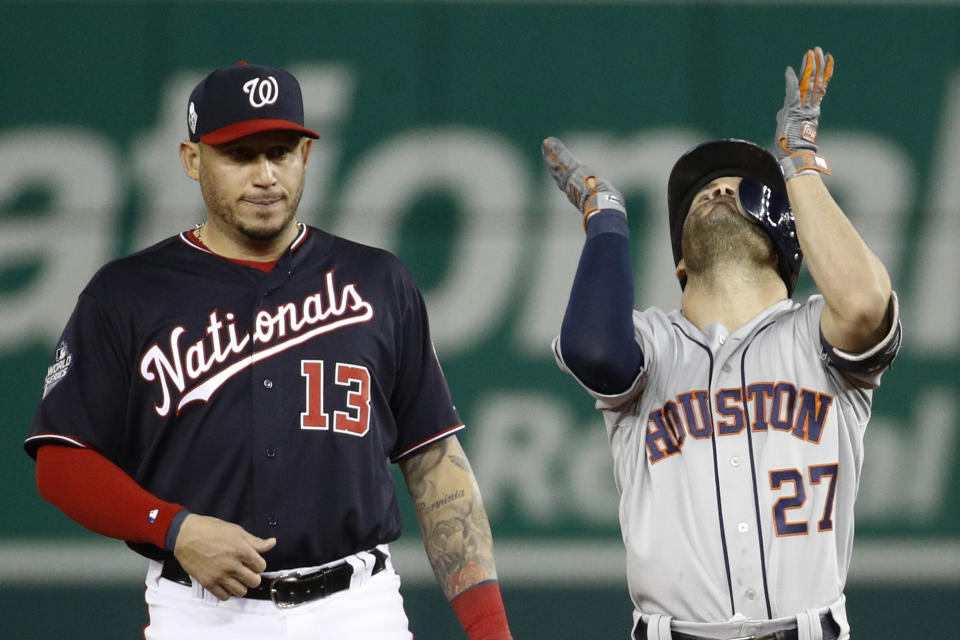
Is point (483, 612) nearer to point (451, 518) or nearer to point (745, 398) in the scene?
point (451, 518)

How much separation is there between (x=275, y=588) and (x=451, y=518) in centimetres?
48

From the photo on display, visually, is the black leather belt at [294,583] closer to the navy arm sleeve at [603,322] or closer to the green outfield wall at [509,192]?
the navy arm sleeve at [603,322]

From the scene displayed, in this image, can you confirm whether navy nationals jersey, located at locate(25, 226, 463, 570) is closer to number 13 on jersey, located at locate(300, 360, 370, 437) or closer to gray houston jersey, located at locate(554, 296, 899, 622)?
number 13 on jersey, located at locate(300, 360, 370, 437)

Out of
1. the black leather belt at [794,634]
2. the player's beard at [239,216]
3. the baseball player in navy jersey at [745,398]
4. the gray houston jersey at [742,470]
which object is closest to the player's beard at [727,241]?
the baseball player in navy jersey at [745,398]

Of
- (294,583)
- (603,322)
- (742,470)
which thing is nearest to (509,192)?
(603,322)

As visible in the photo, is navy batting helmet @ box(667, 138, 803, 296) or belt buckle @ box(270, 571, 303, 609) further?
navy batting helmet @ box(667, 138, 803, 296)

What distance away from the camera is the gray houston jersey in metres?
Answer: 2.52

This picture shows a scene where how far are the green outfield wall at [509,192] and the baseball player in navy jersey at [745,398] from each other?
3127 millimetres

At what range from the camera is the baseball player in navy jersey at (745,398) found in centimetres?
252

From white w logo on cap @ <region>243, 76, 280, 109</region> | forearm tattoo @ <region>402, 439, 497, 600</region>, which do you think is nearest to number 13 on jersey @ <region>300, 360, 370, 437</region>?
forearm tattoo @ <region>402, 439, 497, 600</region>

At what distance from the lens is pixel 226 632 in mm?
2516

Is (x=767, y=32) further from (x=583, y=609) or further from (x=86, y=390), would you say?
(x=86, y=390)

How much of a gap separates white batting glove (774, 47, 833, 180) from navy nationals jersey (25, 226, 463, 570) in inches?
38.2

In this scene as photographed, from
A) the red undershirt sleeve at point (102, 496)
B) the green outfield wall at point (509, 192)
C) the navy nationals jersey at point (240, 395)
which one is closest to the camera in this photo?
the red undershirt sleeve at point (102, 496)
